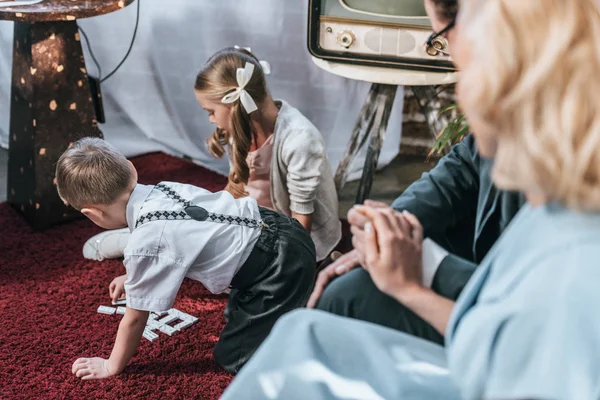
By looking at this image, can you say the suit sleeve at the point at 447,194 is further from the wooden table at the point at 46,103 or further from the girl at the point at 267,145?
the wooden table at the point at 46,103

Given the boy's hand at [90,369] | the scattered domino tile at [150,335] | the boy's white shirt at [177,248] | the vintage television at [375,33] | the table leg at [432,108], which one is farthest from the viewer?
the table leg at [432,108]

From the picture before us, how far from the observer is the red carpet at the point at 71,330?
1.48 meters

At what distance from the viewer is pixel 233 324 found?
157 centimetres

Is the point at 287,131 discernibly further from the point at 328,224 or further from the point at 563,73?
the point at 563,73

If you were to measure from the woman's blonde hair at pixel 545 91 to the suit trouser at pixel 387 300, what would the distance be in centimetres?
32

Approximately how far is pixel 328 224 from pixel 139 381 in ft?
2.18

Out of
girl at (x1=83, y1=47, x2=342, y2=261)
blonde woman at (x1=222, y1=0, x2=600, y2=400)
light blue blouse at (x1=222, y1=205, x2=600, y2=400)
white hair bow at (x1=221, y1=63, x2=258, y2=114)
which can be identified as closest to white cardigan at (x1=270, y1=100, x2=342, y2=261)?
girl at (x1=83, y1=47, x2=342, y2=261)

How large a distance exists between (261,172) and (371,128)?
34 centimetres

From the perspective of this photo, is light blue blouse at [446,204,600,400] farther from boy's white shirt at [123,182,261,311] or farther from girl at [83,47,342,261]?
girl at [83,47,342,261]

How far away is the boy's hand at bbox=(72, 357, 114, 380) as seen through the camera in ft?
4.92

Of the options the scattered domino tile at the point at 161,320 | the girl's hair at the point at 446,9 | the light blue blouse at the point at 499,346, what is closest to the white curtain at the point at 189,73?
the scattered domino tile at the point at 161,320

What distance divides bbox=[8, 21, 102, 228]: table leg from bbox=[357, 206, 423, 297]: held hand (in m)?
1.26

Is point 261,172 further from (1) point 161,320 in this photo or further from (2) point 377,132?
(1) point 161,320

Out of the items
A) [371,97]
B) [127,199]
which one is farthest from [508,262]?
[371,97]
